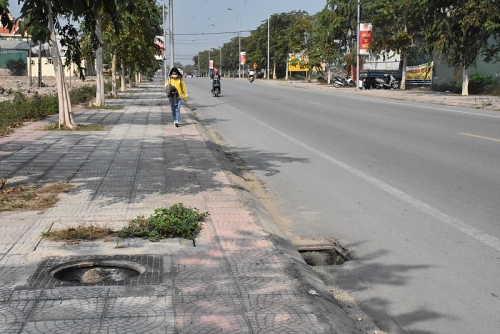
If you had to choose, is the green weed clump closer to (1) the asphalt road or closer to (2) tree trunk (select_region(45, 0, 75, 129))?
(1) the asphalt road

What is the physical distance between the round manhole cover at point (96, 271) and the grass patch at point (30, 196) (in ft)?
7.10

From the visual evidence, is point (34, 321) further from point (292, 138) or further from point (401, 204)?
point (292, 138)

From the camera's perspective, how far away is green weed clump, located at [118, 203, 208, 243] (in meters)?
5.75

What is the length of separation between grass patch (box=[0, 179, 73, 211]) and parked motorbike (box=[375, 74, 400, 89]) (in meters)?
43.9

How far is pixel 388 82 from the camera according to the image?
163ft

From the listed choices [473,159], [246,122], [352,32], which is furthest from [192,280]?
[352,32]

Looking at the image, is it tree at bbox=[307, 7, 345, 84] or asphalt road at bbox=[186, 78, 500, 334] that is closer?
asphalt road at bbox=[186, 78, 500, 334]

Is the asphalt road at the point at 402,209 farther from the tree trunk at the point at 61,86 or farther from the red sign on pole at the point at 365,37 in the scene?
the red sign on pole at the point at 365,37

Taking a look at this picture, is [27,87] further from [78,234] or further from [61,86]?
[78,234]

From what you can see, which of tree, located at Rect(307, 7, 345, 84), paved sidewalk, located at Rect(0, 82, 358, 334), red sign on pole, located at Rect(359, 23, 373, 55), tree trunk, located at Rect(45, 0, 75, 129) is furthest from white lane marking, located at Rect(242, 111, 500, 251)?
tree, located at Rect(307, 7, 345, 84)

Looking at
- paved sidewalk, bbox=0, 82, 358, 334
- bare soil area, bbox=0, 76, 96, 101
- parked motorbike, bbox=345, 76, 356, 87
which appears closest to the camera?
paved sidewalk, bbox=0, 82, 358, 334

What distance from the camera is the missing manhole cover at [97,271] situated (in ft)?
14.9

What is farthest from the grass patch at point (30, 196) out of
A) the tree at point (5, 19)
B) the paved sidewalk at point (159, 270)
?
the tree at point (5, 19)

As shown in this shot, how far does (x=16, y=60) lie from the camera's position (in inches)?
2771
